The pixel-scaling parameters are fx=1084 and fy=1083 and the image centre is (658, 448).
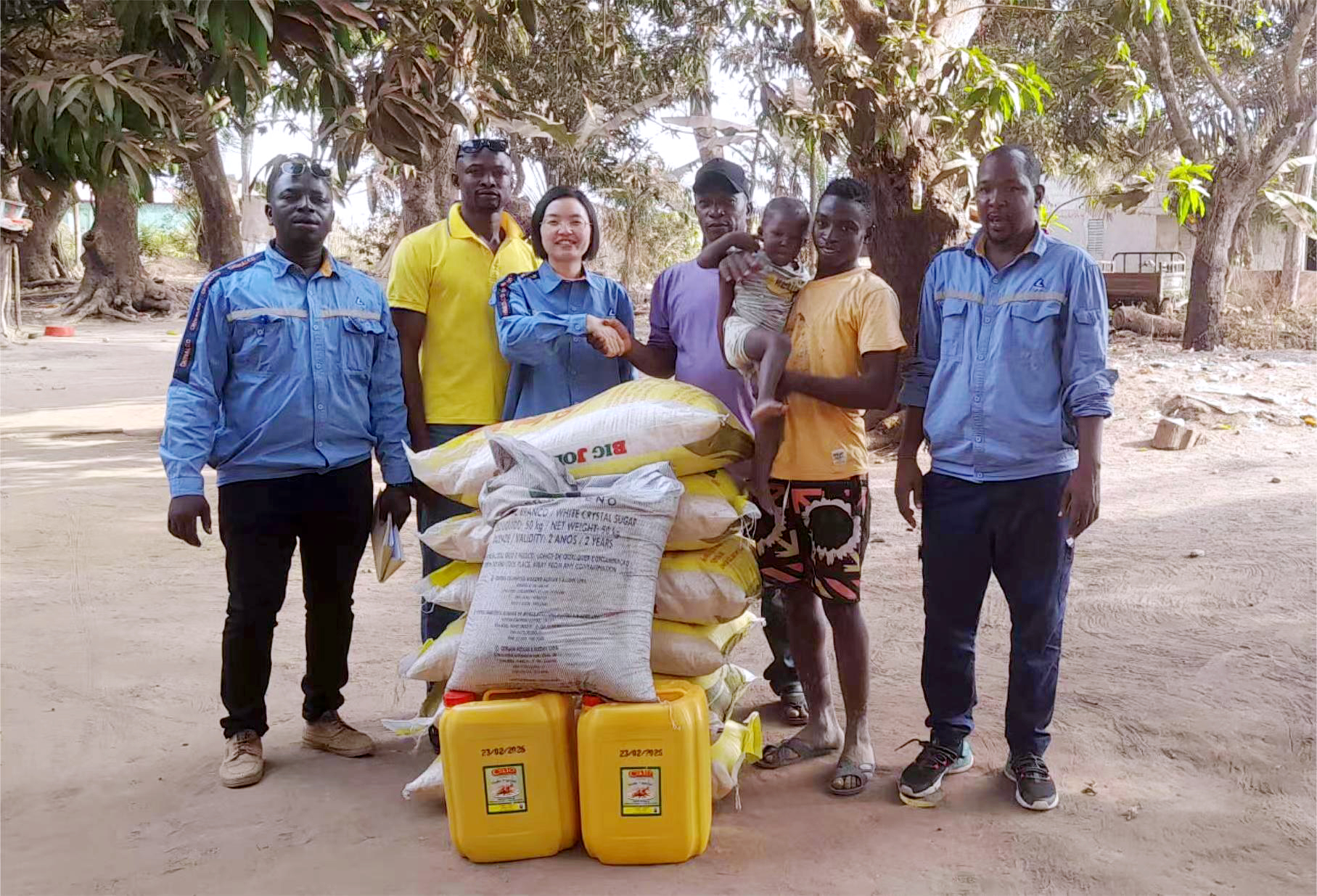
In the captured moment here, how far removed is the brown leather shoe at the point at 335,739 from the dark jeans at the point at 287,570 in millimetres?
38

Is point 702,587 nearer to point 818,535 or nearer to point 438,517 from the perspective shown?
point 818,535

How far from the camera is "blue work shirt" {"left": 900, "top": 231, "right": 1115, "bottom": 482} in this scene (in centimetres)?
268

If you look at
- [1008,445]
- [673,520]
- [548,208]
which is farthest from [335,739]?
[1008,445]

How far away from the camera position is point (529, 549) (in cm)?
255

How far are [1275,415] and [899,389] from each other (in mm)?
6460

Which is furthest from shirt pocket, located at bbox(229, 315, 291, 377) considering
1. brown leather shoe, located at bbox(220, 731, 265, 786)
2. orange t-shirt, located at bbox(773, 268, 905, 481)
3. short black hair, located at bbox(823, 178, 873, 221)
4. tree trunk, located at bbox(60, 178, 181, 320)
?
tree trunk, located at bbox(60, 178, 181, 320)

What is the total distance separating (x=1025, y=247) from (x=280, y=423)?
6.73 feet

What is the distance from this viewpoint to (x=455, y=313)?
10.5 feet

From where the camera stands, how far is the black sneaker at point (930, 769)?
114 inches

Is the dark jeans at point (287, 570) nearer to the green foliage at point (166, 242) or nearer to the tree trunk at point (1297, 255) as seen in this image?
the tree trunk at point (1297, 255)

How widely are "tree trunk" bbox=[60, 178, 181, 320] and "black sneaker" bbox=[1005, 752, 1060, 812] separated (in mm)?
21110

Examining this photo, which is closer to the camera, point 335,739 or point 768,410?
point 768,410

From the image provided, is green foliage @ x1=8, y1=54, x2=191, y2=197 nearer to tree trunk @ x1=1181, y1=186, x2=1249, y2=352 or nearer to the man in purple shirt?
the man in purple shirt

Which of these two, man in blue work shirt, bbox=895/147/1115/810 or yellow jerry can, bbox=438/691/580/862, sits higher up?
man in blue work shirt, bbox=895/147/1115/810
